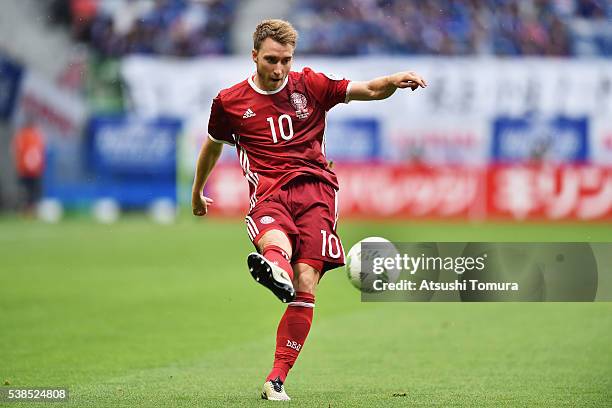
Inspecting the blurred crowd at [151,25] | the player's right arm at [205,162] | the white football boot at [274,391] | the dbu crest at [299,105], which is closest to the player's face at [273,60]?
the dbu crest at [299,105]

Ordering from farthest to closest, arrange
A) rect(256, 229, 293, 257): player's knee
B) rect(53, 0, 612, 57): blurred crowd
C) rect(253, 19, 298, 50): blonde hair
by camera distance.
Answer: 1. rect(53, 0, 612, 57): blurred crowd
2. rect(253, 19, 298, 50): blonde hair
3. rect(256, 229, 293, 257): player's knee

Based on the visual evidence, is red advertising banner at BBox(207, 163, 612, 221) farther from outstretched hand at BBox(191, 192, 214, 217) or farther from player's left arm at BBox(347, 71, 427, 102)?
player's left arm at BBox(347, 71, 427, 102)

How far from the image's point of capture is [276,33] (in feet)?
18.5

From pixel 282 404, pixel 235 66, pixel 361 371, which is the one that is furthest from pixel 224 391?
pixel 235 66

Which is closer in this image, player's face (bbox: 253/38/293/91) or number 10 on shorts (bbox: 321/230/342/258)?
player's face (bbox: 253/38/293/91)

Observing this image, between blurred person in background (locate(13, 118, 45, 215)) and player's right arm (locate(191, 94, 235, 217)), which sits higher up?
blurred person in background (locate(13, 118, 45, 215))

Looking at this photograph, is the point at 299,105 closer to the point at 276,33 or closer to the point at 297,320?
the point at 276,33

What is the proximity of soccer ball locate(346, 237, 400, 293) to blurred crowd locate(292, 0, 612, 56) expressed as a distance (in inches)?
772

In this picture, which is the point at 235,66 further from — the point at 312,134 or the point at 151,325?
the point at 312,134

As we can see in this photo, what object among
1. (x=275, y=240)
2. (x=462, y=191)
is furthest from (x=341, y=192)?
(x=275, y=240)

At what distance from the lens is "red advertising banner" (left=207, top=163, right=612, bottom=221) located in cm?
2070

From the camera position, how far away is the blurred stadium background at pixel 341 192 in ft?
Answer: 23.3

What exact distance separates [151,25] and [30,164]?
5582 mm

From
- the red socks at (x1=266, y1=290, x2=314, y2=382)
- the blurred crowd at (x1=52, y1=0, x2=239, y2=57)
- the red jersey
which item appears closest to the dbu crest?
the red jersey
